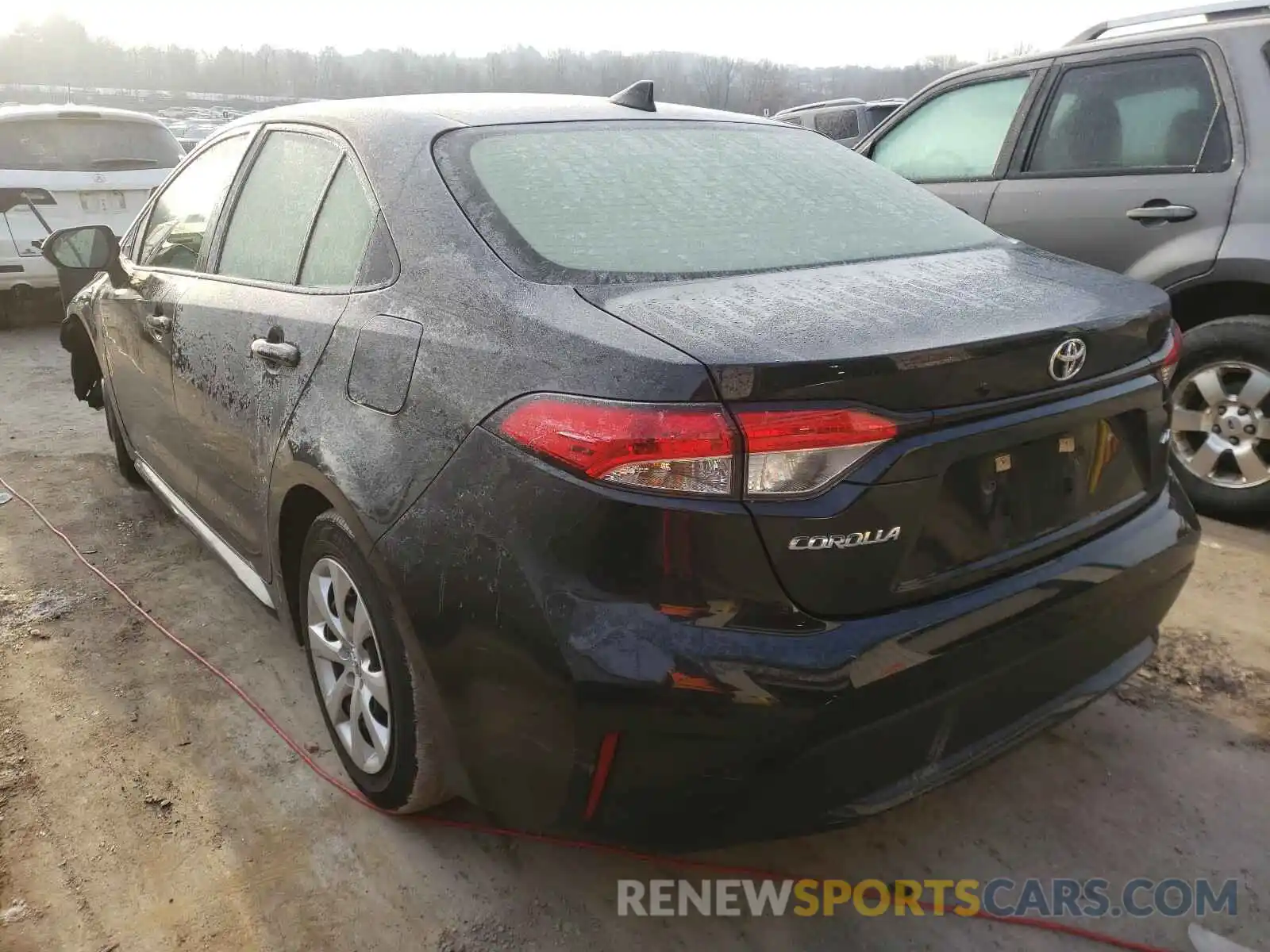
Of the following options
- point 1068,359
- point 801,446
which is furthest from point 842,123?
point 801,446

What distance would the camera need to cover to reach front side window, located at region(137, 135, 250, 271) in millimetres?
3025

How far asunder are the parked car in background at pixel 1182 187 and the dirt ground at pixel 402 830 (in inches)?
36.8

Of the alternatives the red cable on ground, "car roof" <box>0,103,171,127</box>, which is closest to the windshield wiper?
"car roof" <box>0,103,171,127</box>

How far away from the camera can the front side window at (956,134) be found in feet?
14.9

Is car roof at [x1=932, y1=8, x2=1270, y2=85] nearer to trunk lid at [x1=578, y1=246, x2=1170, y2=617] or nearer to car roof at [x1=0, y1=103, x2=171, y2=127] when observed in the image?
trunk lid at [x1=578, y1=246, x2=1170, y2=617]

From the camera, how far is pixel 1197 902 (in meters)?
2.05

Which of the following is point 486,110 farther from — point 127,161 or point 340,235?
point 127,161

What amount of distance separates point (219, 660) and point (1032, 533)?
2.40 metres

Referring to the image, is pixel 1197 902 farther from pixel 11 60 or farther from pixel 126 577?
pixel 11 60

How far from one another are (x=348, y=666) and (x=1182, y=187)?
3.54m

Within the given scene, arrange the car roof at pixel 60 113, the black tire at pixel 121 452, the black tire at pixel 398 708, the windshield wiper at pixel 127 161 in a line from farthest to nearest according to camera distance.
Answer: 1. the windshield wiper at pixel 127 161
2. the car roof at pixel 60 113
3. the black tire at pixel 121 452
4. the black tire at pixel 398 708

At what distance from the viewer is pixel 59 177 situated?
23.8 feet

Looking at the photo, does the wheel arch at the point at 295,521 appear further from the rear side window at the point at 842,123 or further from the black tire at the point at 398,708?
the rear side window at the point at 842,123

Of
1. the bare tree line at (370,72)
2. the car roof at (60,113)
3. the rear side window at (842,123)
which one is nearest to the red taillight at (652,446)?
the car roof at (60,113)
